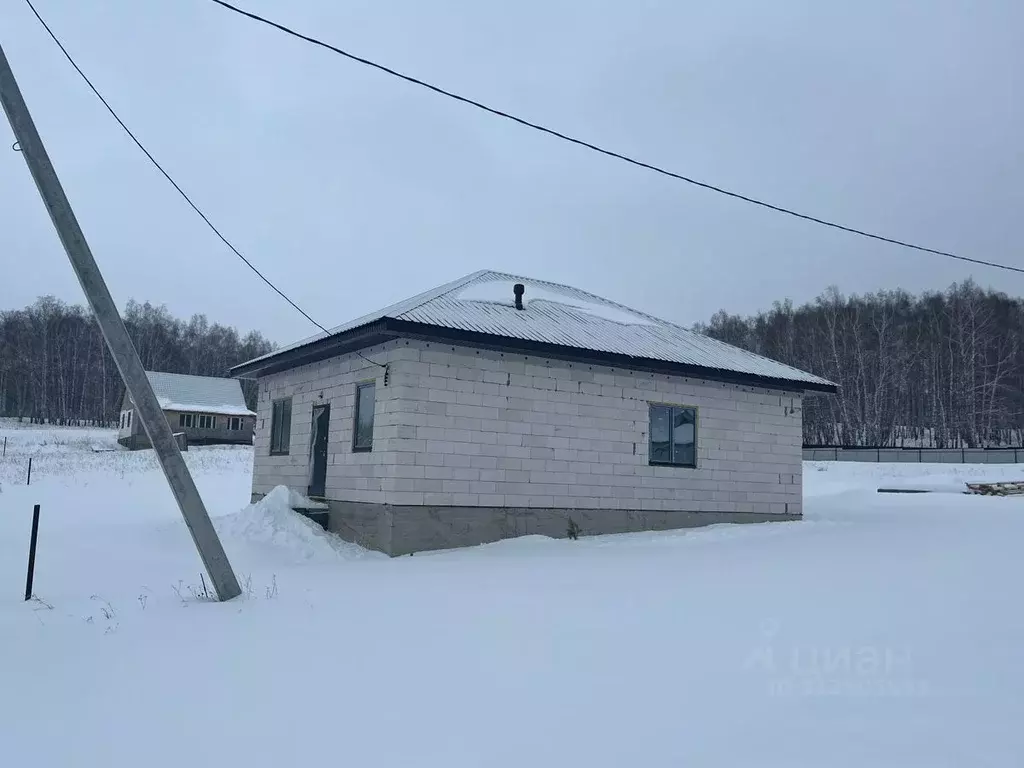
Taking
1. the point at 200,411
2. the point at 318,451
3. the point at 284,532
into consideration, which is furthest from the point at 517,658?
the point at 200,411

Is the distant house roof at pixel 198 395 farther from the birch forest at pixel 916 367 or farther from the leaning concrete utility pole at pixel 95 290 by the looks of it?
the leaning concrete utility pole at pixel 95 290

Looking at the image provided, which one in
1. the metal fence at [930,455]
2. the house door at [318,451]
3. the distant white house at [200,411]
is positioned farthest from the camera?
the distant white house at [200,411]

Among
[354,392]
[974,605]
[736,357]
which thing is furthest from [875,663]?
[736,357]

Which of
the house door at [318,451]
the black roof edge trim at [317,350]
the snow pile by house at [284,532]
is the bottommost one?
the snow pile by house at [284,532]

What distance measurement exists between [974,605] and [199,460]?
3487 cm

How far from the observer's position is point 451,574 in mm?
9281

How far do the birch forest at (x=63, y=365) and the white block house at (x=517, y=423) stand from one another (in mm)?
53916

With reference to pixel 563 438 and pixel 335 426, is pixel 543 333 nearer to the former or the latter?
pixel 563 438

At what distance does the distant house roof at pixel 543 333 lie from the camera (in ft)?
38.9

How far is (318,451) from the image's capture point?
14250 mm

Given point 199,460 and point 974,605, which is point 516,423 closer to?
point 974,605

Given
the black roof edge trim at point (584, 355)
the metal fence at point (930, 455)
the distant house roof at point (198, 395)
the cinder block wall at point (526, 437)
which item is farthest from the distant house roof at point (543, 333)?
the distant house roof at point (198, 395)

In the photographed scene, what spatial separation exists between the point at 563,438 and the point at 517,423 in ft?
3.23

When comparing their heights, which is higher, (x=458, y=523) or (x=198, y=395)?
(x=198, y=395)
